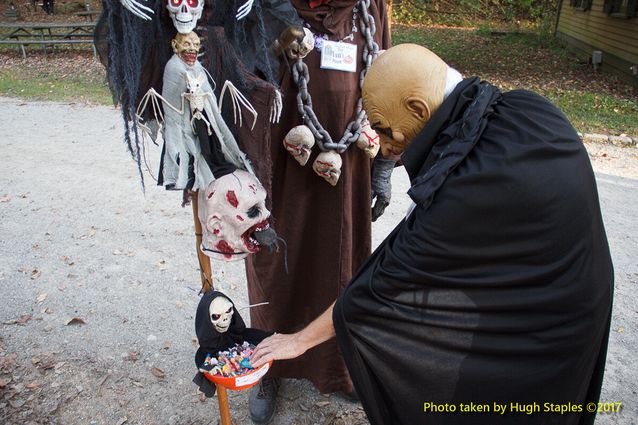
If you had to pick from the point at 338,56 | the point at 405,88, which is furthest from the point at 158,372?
the point at 405,88

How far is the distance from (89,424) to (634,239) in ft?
13.9

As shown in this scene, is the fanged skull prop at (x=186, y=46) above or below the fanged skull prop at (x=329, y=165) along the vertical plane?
above

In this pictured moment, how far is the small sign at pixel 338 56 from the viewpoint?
199cm

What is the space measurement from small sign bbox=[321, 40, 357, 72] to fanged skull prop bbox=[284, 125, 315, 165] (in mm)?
263

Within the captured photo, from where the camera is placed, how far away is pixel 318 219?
7.48 feet

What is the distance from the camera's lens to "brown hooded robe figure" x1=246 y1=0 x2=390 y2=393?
2.03m

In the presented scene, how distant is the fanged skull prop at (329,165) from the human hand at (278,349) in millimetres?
655

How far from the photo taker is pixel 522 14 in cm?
2080

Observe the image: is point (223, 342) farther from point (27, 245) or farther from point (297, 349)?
point (27, 245)

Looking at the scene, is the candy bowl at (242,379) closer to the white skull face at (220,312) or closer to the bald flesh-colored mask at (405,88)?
the white skull face at (220,312)

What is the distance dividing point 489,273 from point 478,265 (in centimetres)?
3

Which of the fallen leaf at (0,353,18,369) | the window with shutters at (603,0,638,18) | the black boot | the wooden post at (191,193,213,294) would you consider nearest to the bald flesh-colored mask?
the wooden post at (191,193,213,294)

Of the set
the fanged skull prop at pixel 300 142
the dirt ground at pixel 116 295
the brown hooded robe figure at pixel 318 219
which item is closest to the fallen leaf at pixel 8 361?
the dirt ground at pixel 116 295

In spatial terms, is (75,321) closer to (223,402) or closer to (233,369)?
(223,402)
